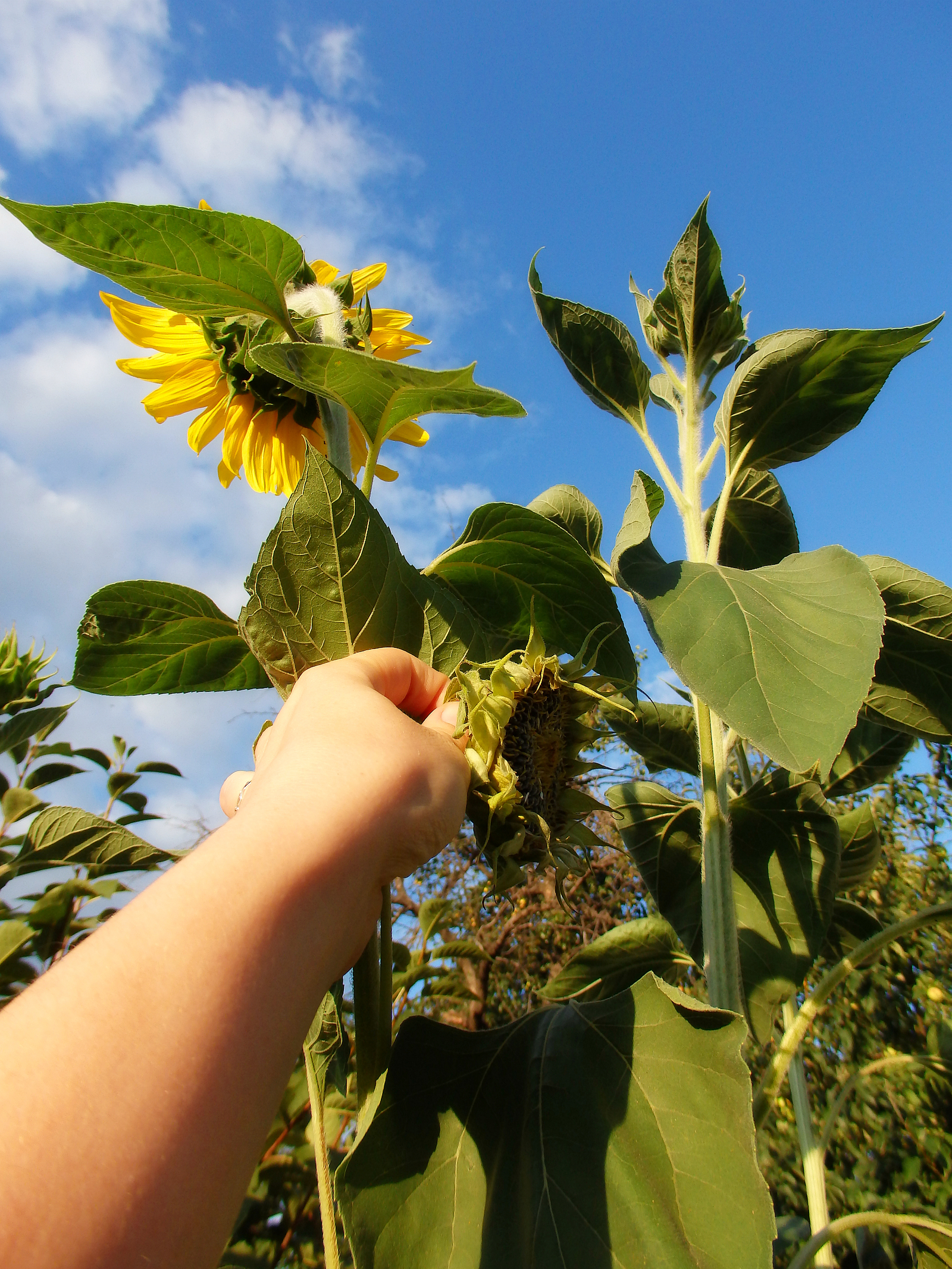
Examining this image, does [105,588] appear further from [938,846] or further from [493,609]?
[938,846]

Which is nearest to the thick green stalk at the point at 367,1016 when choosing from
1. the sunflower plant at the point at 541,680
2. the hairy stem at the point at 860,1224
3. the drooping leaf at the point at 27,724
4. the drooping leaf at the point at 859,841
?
the sunflower plant at the point at 541,680

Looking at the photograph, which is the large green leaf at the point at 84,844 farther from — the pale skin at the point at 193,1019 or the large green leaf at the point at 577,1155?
the pale skin at the point at 193,1019

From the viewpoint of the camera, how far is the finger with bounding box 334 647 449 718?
28.5 inches

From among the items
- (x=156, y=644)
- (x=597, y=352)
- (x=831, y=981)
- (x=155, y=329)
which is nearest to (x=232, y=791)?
(x=156, y=644)

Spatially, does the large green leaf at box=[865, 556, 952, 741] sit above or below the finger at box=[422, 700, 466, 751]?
above

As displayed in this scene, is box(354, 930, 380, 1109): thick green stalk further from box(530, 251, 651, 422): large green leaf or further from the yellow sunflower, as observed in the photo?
box(530, 251, 651, 422): large green leaf

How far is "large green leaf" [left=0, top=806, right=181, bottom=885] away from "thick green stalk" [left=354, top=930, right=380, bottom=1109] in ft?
1.73

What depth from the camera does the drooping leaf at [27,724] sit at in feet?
5.77

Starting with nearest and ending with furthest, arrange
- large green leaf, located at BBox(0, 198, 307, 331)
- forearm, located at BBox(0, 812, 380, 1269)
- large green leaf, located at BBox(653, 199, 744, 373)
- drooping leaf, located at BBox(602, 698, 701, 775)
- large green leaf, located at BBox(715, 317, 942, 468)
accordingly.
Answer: forearm, located at BBox(0, 812, 380, 1269)
large green leaf, located at BBox(0, 198, 307, 331)
large green leaf, located at BBox(715, 317, 942, 468)
large green leaf, located at BBox(653, 199, 744, 373)
drooping leaf, located at BBox(602, 698, 701, 775)

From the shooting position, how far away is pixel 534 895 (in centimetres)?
430

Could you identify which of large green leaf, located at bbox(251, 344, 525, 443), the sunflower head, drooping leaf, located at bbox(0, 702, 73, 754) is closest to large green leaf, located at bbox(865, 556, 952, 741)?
the sunflower head

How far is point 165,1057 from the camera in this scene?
1.31 ft

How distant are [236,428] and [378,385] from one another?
0.41m

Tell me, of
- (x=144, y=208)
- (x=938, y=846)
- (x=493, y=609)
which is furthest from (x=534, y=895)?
(x=144, y=208)
